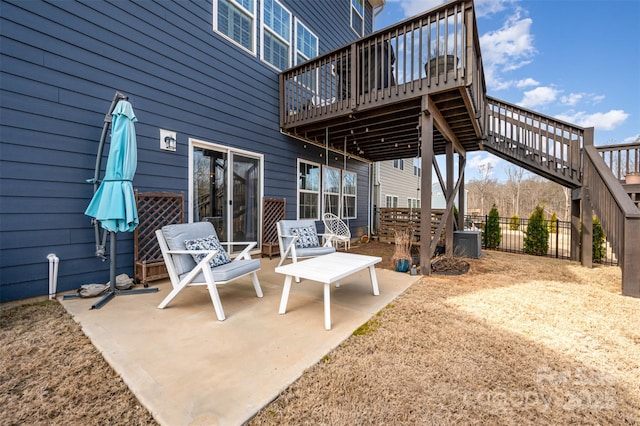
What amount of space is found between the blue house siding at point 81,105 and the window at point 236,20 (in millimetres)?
178

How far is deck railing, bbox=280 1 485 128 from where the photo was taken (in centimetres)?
370

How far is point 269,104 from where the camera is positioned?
5.74 meters

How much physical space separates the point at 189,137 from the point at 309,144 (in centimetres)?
331

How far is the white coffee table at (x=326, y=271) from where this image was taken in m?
2.36

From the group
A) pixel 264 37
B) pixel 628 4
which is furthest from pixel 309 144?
pixel 628 4

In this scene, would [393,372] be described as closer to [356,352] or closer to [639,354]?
[356,352]

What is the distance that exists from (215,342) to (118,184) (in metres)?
2.08

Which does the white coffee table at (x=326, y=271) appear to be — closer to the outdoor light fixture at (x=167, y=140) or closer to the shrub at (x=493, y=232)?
the outdoor light fixture at (x=167, y=140)

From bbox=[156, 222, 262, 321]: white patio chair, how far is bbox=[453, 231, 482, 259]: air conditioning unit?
498 cm

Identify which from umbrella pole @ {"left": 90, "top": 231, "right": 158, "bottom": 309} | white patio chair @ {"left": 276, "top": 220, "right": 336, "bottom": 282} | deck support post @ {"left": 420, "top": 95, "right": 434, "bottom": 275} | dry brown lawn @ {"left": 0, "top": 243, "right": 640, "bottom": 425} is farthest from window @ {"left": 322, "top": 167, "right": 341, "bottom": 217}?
umbrella pole @ {"left": 90, "top": 231, "right": 158, "bottom": 309}

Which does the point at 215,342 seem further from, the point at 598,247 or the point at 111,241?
the point at 598,247

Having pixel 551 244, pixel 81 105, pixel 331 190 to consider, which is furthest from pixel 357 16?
pixel 551 244

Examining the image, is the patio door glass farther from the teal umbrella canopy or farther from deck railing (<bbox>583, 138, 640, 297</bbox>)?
deck railing (<bbox>583, 138, 640, 297</bbox>)

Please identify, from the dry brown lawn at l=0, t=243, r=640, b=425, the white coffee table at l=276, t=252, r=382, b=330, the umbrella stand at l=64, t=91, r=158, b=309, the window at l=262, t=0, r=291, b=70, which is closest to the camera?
the dry brown lawn at l=0, t=243, r=640, b=425
